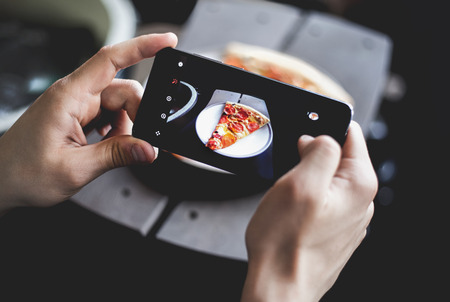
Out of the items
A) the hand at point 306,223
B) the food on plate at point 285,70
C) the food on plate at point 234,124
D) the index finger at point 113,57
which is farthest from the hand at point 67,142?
the food on plate at point 285,70

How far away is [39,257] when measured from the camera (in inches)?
46.4

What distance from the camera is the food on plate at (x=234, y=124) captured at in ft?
1.98

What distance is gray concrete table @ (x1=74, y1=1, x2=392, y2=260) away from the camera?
0.75 metres

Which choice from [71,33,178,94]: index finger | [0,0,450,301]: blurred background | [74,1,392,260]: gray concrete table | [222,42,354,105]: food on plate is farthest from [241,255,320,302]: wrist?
[0,0,450,301]: blurred background

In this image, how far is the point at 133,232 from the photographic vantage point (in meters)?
1.10

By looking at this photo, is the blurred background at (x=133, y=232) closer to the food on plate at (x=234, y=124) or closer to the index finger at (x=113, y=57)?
the index finger at (x=113, y=57)

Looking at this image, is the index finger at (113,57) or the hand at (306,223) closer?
the hand at (306,223)

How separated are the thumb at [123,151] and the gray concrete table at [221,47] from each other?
0.50 feet

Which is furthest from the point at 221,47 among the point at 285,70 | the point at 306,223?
the point at 306,223

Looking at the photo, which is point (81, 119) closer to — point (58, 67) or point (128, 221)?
point (128, 221)

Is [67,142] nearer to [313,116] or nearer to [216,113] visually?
[216,113]

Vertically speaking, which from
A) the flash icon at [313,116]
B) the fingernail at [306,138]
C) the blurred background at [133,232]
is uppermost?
the flash icon at [313,116]

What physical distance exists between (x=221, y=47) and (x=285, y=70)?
0.66ft

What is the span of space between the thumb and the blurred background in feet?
1.48
